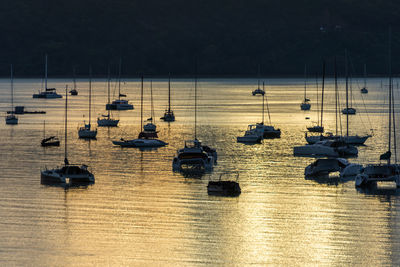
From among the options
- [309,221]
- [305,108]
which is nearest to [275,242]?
[309,221]

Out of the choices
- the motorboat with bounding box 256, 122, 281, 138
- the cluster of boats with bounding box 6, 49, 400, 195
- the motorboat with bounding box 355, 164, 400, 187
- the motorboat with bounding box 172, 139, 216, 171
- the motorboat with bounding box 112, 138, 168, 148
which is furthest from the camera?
the motorboat with bounding box 256, 122, 281, 138

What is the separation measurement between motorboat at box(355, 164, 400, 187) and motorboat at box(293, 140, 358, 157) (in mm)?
18532

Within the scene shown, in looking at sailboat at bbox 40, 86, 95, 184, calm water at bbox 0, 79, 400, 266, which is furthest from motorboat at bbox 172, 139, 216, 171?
sailboat at bbox 40, 86, 95, 184

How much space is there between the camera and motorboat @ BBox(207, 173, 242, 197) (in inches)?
2500

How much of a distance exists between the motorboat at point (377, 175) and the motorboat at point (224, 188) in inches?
374

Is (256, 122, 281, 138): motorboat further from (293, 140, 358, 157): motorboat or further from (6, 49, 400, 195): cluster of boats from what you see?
(293, 140, 358, 157): motorboat

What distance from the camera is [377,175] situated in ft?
217

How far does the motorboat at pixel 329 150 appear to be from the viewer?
85.4m

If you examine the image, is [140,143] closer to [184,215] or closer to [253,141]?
[253,141]

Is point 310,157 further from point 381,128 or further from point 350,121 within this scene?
point 350,121

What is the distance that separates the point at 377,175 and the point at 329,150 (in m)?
20.0

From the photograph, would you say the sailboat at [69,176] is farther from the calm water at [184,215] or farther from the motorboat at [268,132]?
the motorboat at [268,132]

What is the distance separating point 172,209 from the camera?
57969 mm

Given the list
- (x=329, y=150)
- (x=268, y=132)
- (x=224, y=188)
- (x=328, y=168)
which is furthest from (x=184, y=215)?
(x=268, y=132)
